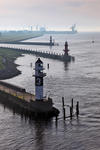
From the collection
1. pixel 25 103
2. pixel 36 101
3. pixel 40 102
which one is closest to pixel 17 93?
pixel 25 103

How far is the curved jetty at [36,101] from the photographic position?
49.7 meters

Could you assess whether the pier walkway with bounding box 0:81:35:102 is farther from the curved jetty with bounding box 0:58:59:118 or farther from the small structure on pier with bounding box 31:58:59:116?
the small structure on pier with bounding box 31:58:59:116

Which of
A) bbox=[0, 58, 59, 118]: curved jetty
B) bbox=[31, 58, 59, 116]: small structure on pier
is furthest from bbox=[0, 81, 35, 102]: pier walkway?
bbox=[31, 58, 59, 116]: small structure on pier

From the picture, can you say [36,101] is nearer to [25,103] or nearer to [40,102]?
[40,102]

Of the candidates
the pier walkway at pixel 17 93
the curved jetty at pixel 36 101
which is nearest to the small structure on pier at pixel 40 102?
the curved jetty at pixel 36 101

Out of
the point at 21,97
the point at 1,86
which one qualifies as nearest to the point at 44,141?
the point at 21,97

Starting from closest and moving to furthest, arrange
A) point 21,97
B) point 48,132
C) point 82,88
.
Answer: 1. point 48,132
2. point 21,97
3. point 82,88

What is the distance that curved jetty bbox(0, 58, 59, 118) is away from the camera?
4969cm

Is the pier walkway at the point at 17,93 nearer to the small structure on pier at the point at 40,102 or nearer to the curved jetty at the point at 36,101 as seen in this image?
the curved jetty at the point at 36,101

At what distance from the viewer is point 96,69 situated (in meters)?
109

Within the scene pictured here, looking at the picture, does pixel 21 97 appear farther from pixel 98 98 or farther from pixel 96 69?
pixel 96 69

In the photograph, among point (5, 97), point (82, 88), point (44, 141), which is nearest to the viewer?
point (44, 141)

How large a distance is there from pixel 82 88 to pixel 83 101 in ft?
45.0

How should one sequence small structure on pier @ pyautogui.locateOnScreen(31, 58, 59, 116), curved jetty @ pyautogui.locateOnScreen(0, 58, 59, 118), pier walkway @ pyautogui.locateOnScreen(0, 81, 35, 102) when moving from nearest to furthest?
1. small structure on pier @ pyautogui.locateOnScreen(31, 58, 59, 116)
2. curved jetty @ pyautogui.locateOnScreen(0, 58, 59, 118)
3. pier walkway @ pyautogui.locateOnScreen(0, 81, 35, 102)
